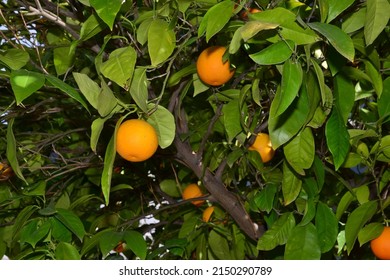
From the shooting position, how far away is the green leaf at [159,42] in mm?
975

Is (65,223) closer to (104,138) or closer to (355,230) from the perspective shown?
(104,138)

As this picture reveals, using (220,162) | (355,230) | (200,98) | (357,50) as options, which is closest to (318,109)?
(357,50)

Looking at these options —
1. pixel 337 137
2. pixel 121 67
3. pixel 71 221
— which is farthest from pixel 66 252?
pixel 337 137

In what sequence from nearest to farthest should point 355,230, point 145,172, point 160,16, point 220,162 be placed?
point 160,16 → point 355,230 → point 220,162 → point 145,172

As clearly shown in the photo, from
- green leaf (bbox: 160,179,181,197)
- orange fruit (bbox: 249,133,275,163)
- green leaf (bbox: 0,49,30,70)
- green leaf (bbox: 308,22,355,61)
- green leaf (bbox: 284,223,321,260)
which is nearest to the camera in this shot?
green leaf (bbox: 308,22,355,61)

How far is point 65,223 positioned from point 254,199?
38 cm

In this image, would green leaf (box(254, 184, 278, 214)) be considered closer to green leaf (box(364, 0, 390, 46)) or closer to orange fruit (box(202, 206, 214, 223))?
orange fruit (box(202, 206, 214, 223))

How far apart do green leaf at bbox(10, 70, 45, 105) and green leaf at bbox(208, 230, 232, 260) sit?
78 cm

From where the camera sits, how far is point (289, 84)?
83 centimetres

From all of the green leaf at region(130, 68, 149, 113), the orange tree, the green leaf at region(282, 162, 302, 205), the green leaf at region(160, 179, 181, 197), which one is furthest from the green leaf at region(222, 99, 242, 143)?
the green leaf at region(160, 179, 181, 197)

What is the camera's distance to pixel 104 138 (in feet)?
5.44

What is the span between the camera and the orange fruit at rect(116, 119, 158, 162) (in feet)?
3.36

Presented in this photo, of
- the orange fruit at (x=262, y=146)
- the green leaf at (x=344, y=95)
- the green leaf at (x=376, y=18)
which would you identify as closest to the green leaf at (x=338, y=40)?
the green leaf at (x=376, y=18)

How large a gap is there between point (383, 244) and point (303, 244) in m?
0.18
